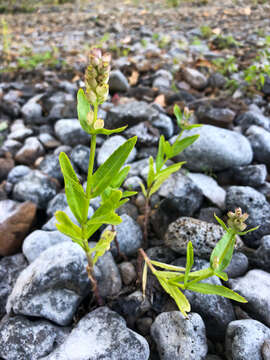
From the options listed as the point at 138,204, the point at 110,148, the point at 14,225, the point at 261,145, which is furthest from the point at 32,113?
the point at 261,145

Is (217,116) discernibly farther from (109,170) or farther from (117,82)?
(109,170)

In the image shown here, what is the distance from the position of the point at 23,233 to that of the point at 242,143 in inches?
85.3

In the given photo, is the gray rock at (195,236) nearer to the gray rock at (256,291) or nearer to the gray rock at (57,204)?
the gray rock at (256,291)

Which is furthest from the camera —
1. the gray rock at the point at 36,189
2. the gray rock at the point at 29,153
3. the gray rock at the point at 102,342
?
the gray rock at the point at 29,153

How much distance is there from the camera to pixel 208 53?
17.7 ft

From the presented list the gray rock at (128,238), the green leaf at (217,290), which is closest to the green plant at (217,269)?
the green leaf at (217,290)

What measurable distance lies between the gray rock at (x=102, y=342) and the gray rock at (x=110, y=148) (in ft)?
5.42

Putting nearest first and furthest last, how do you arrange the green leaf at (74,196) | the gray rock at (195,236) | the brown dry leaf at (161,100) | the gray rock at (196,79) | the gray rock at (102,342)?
1. the green leaf at (74,196)
2. the gray rock at (102,342)
3. the gray rock at (195,236)
4. the brown dry leaf at (161,100)
5. the gray rock at (196,79)

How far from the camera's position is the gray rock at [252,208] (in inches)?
94.2

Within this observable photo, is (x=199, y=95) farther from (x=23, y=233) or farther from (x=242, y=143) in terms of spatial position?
(x=23, y=233)

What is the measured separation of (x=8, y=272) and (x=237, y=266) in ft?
5.49

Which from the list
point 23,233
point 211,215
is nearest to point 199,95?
point 211,215

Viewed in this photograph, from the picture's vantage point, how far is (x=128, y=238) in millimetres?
2439

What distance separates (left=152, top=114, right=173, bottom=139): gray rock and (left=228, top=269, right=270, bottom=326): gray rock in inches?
72.1
